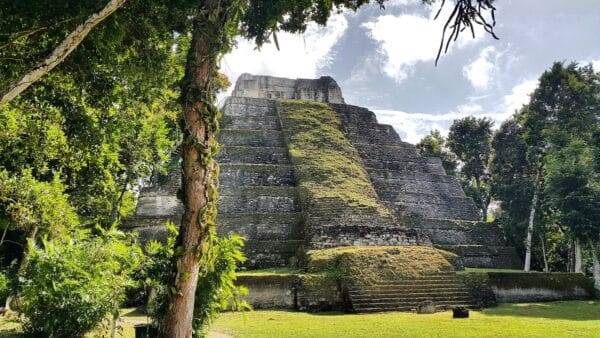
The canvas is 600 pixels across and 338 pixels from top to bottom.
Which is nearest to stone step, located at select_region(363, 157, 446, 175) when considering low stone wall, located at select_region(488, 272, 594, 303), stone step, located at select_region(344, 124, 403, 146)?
stone step, located at select_region(344, 124, 403, 146)

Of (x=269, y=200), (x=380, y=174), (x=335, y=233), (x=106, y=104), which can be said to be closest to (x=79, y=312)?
(x=106, y=104)

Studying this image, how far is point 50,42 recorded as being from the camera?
4.84 m

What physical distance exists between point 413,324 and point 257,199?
7.82 meters

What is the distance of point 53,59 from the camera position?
3584 mm

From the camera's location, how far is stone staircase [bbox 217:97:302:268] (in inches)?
497

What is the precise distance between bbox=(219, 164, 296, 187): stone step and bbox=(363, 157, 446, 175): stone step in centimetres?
399

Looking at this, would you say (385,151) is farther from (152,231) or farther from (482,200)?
(152,231)

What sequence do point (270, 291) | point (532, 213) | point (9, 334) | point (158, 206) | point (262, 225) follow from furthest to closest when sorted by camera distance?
point (532, 213) → point (158, 206) → point (262, 225) → point (270, 291) → point (9, 334)

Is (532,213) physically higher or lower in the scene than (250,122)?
lower

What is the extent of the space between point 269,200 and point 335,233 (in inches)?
121

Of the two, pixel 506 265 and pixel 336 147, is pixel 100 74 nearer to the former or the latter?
pixel 336 147

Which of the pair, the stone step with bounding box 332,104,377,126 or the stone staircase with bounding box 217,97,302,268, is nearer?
the stone staircase with bounding box 217,97,302,268

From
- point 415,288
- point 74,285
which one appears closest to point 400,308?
point 415,288

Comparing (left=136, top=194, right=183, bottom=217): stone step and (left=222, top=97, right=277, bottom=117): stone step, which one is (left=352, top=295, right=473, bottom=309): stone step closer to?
(left=136, top=194, right=183, bottom=217): stone step
